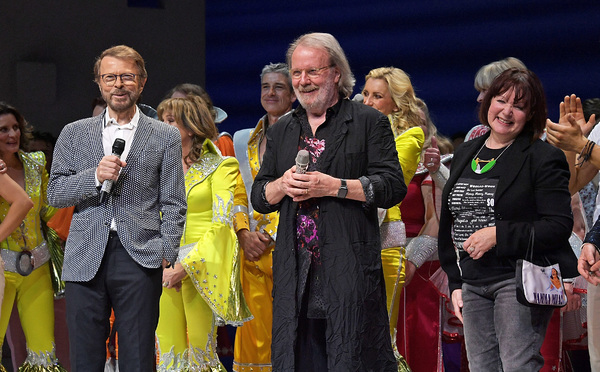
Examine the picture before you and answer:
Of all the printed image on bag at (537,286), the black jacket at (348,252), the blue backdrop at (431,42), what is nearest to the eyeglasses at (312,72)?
the black jacket at (348,252)

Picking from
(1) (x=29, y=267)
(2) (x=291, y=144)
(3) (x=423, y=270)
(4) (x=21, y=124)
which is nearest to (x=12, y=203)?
(1) (x=29, y=267)

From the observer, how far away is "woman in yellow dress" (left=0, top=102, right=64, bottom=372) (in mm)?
4918

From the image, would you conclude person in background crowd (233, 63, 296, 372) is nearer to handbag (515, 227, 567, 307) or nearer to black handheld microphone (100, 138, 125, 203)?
black handheld microphone (100, 138, 125, 203)

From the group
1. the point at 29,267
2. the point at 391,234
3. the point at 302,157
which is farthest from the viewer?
the point at 29,267

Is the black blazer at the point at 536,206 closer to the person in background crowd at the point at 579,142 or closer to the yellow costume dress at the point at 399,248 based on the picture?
the person in background crowd at the point at 579,142

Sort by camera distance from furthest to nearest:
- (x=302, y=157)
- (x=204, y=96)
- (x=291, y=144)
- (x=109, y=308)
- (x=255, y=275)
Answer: (x=204, y=96) < (x=255, y=275) < (x=109, y=308) < (x=291, y=144) < (x=302, y=157)

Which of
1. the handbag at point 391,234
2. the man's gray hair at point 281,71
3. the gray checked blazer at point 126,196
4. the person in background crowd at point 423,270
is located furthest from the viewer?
the man's gray hair at point 281,71

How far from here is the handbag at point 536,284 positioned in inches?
130

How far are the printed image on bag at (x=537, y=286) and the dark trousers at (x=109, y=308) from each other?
1.45 m

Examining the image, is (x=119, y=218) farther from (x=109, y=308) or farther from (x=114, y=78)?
(x=114, y=78)

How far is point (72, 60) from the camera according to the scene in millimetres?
8070

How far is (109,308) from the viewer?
3.70 metres

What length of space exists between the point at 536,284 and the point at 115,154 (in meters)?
1.67

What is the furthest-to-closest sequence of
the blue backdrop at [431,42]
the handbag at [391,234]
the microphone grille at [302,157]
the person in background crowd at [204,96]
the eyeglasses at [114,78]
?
the blue backdrop at [431,42], the person in background crowd at [204,96], the handbag at [391,234], the eyeglasses at [114,78], the microphone grille at [302,157]
